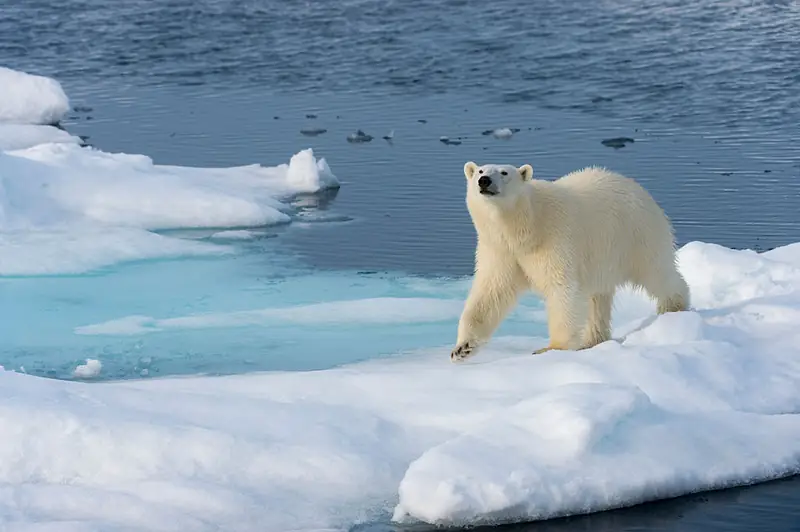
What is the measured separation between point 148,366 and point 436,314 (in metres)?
1.64

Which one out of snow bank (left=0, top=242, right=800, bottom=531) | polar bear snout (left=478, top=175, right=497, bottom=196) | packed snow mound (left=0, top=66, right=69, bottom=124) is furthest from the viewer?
packed snow mound (left=0, top=66, right=69, bottom=124)

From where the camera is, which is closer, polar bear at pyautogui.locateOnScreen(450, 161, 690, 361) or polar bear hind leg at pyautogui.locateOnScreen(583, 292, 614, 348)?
polar bear at pyautogui.locateOnScreen(450, 161, 690, 361)

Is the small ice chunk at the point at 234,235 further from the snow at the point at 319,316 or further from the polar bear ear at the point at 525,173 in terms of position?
the polar bear ear at the point at 525,173

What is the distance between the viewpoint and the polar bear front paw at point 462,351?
5.95m

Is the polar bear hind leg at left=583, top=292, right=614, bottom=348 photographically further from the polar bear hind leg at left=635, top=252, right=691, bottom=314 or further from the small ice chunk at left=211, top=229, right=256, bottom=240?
the small ice chunk at left=211, top=229, right=256, bottom=240

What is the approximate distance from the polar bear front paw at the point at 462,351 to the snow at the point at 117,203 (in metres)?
3.35

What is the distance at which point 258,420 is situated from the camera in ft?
15.9

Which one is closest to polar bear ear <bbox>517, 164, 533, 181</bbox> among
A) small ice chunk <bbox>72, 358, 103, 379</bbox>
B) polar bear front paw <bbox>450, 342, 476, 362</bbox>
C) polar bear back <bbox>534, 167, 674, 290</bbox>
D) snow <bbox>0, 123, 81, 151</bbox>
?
polar bear back <bbox>534, 167, 674, 290</bbox>

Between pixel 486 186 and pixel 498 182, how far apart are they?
0.24ft

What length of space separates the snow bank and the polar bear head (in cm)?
75

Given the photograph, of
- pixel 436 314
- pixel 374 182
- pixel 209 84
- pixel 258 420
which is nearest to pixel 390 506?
pixel 258 420

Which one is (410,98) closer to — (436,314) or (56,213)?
(56,213)

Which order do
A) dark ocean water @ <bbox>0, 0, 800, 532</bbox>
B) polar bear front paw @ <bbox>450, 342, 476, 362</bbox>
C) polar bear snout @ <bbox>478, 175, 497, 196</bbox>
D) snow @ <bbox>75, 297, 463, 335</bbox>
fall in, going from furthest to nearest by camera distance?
1. dark ocean water @ <bbox>0, 0, 800, 532</bbox>
2. snow @ <bbox>75, 297, 463, 335</bbox>
3. polar bear front paw @ <bbox>450, 342, 476, 362</bbox>
4. polar bear snout @ <bbox>478, 175, 497, 196</bbox>

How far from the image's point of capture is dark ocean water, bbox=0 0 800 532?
9.48 metres
